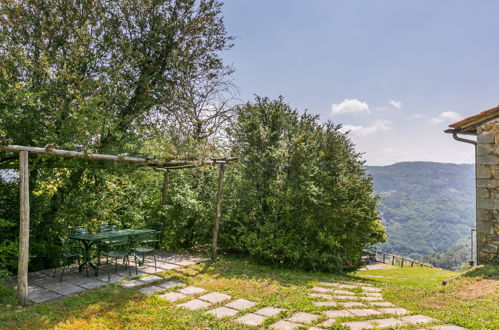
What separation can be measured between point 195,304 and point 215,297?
0.39 metres

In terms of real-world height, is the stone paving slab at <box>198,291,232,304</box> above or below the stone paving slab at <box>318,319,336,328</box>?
below

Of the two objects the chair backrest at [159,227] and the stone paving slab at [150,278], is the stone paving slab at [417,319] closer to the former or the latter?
the stone paving slab at [150,278]

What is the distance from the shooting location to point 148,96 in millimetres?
7637

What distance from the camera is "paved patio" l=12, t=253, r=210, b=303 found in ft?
16.3

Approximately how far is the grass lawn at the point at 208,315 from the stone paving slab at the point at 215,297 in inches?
6.1

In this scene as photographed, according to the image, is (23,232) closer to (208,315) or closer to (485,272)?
(208,315)

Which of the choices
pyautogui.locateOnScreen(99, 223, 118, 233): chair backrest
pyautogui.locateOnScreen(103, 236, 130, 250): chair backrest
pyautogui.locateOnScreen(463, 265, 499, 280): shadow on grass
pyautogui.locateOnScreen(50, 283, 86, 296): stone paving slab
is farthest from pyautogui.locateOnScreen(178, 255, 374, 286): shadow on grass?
pyautogui.locateOnScreen(463, 265, 499, 280): shadow on grass

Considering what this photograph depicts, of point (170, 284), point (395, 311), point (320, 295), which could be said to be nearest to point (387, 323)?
point (395, 311)

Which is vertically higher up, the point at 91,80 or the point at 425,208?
the point at 91,80

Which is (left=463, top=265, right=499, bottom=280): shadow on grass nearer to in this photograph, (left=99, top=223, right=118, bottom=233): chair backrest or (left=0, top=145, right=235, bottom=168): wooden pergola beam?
(left=0, top=145, right=235, bottom=168): wooden pergola beam

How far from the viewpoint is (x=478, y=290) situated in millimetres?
5238

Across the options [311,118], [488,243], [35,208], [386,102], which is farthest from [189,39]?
[386,102]

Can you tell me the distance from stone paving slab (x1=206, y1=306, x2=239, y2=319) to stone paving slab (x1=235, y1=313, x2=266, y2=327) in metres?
0.19

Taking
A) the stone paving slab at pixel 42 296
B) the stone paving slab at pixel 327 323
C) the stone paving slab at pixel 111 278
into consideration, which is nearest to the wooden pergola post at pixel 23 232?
the stone paving slab at pixel 42 296
